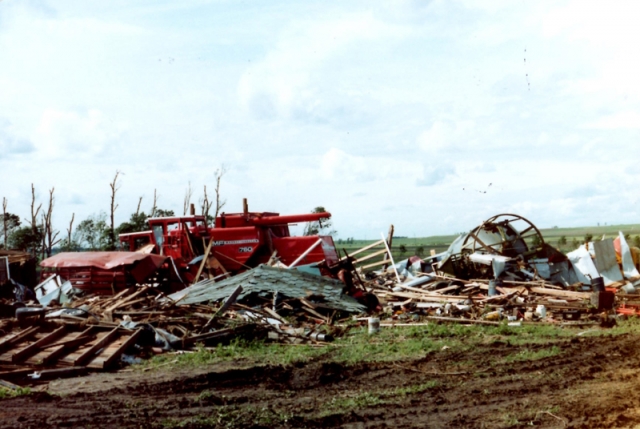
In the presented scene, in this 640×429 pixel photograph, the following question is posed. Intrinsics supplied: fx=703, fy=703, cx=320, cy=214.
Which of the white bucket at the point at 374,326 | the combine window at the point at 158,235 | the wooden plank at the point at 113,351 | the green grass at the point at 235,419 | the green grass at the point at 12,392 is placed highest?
the combine window at the point at 158,235

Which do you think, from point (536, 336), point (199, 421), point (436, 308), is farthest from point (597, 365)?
point (436, 308)

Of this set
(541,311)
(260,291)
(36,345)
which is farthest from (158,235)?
(541,311)

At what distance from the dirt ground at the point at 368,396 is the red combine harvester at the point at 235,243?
1058cm

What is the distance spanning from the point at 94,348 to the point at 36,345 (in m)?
1.03

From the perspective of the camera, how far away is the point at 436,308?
18703mm

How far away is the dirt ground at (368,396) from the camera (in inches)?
308

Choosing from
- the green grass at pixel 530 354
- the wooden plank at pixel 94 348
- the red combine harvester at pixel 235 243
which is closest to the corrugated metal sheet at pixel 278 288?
the red combine harvester at pixel 235 243

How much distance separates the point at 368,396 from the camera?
9.12m

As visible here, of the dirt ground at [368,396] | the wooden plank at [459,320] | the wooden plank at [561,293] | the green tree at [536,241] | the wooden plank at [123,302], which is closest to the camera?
the dirt ground at [368,396]

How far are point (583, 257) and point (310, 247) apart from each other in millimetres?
9459

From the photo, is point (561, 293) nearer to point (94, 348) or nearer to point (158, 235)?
point (158, 235)

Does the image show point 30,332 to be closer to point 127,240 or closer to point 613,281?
point 127,240

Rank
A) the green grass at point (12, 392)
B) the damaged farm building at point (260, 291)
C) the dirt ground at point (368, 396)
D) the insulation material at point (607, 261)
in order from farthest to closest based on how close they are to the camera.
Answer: the insulation material at point (607, 261)
the damaged farm building at point (260, 291)
the green grass at point (12, 392)
the dirt ground at point (368, 396)

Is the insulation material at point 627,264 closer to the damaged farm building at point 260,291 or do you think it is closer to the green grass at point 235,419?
the damaged farm building at point 260,291
